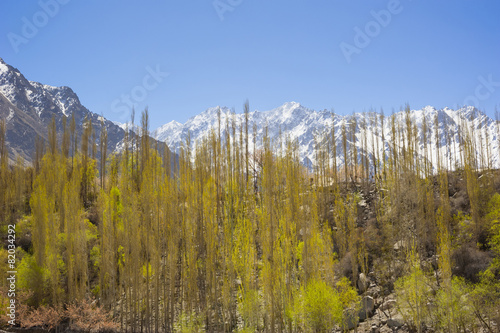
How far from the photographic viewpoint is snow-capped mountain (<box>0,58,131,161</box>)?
133 metres

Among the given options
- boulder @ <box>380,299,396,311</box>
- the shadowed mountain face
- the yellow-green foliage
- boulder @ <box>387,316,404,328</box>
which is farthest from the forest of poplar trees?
the shadowed mountain face

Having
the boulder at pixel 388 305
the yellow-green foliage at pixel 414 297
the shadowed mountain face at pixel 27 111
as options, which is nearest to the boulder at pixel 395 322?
the yellow-green foliage at pixel 414 297

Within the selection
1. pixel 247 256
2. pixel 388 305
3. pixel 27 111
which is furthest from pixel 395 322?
pixel 27 111

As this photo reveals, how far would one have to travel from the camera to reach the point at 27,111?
160 m

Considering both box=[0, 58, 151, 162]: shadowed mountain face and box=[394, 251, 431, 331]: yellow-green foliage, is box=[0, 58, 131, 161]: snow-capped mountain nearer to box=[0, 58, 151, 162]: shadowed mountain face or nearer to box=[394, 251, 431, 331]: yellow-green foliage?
box=[0, 58, 151, 162]: shadowed mountain face

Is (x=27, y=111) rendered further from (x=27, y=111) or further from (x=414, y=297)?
(x=414, y=297)

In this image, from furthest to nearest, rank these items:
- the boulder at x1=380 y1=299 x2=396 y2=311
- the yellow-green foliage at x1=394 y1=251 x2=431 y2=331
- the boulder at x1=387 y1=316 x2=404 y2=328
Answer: the boulder at x1=380 y1=299 x2=396 y2=311 < the boulder at x1=387 y1=316 x2=404 y2=328 < the yellow-green foliage at x1=394 y1=251 x2=431 y2=331

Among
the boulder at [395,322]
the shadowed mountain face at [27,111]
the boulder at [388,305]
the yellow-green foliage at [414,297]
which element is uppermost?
the shadowed mountain face at [27,111]

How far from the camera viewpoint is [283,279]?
17.6 metres

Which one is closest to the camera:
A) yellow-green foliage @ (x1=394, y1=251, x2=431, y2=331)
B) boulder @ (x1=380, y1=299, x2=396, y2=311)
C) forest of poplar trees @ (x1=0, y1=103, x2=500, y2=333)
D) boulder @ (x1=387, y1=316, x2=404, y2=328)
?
yellow-green foliage @ (x1=394, y1=251, x2=431, y2=331)

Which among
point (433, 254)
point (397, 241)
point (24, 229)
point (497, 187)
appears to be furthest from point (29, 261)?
point (497, 187)

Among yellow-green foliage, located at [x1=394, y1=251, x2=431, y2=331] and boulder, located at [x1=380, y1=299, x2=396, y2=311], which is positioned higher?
yellow-green foliage, located at [x1=394, y1=251, x2=431, y2=331]

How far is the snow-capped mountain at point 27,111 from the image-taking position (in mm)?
133375

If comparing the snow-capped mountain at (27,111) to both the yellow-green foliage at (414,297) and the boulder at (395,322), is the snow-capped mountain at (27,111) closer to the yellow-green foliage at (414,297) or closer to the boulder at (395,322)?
the yellow-green foliage at (414,297)
